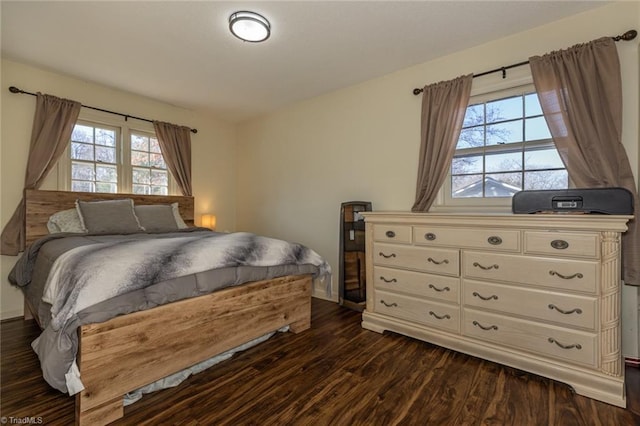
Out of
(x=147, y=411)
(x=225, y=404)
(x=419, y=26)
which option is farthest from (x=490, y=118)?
(x=147, y=411)

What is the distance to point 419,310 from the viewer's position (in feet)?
7.55

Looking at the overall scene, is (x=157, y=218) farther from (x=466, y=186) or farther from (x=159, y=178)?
(x=466, y=186)

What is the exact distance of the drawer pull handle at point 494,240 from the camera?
1.95 m

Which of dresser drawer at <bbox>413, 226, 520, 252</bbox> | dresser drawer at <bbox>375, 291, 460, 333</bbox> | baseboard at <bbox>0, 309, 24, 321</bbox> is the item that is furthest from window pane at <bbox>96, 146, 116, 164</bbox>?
dresser drawer at <bbox>413, 226, 520, 252</bbox>

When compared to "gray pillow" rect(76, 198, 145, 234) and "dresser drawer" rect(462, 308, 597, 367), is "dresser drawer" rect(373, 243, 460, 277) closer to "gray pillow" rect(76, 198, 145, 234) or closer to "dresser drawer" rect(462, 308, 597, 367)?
"dresser drawer" rect(462, 308, 597, 367)

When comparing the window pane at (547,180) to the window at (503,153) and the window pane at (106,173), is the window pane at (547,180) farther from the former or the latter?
the window pane at (106,173)

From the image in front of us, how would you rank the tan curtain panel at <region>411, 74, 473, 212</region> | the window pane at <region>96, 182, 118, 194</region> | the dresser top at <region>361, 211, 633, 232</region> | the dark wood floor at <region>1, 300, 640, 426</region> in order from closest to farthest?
the dark wood floor at <region>1, 300, 640, 426</region> → the dresser top at <region>361, 211, 633, 232</region> → the tan curtain panel at <region>411, 74, 473, 212</region> → the window pane at <region>96, 182, 118, 194</region>

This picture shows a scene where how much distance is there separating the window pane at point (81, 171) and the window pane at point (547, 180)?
14.3 feet

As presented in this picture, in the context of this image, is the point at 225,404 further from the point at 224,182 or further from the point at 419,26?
the point at 224,182

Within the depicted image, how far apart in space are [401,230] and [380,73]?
1707 millimetres

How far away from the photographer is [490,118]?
2535mm

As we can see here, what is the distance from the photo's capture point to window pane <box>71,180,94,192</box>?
314 cm

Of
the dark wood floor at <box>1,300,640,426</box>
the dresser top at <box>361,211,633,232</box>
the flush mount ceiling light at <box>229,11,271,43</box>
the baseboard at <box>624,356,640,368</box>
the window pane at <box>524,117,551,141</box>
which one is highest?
the flush mount ceiling light at <box>229,11,271,43</box>

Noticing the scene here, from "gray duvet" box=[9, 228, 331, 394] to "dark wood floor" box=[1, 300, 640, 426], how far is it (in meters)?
0.37
